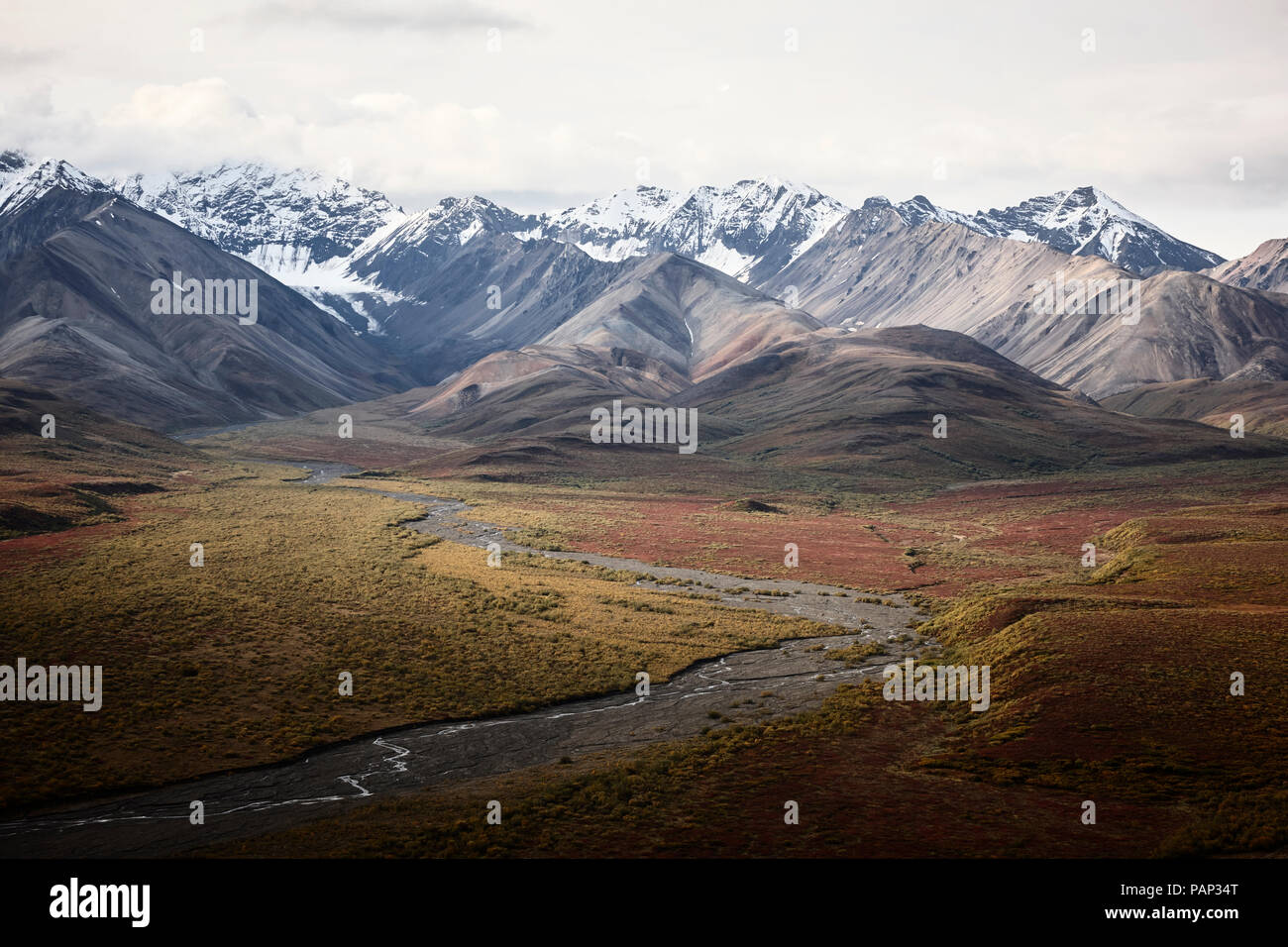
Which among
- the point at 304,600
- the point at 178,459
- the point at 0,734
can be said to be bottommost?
the point at 0,734

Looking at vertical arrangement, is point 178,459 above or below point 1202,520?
above

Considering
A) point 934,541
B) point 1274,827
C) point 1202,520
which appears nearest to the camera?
point 1274,827

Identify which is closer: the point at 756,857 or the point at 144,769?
the point at 756,857

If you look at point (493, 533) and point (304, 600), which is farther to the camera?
point (493, 533)

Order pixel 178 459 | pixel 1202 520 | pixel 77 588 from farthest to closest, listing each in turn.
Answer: pixel 178 459 → pixel 1202 520 → pixel 77 588

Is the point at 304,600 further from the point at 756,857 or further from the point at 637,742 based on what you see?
the point at 756,857
